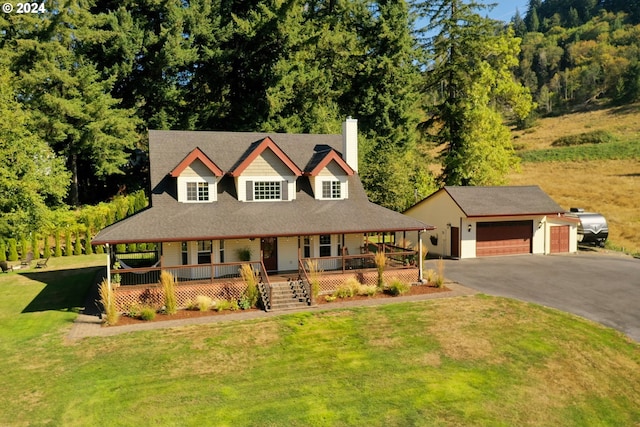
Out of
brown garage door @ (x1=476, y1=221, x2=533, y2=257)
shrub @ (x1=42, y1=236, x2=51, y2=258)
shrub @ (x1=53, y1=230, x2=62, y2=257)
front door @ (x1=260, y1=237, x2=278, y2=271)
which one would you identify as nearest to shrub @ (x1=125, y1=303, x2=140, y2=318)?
front door @ (x1=260, y1=237, x2=278, y2=271)

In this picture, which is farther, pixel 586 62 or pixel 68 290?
pixel 586 62

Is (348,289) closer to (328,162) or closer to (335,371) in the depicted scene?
(328,162)

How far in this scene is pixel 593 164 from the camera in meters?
73.2

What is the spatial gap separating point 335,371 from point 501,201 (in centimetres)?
2391

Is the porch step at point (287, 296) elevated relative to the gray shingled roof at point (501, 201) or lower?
lower

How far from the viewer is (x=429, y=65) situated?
157 ft

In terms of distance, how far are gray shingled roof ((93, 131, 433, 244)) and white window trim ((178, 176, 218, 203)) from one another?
0.34 m

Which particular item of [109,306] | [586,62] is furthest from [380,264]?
[586,62]

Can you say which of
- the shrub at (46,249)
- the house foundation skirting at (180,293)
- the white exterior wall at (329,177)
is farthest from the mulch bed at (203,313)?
the shrub at (46,249)

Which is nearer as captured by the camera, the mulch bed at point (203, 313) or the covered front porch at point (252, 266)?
the mulch bed at point (203, 313)

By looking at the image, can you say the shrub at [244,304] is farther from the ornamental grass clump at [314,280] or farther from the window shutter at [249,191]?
the window shutter at [249,191]

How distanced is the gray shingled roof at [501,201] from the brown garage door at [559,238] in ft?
5.27

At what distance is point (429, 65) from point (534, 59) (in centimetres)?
14042

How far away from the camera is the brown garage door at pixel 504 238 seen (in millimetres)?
31594
